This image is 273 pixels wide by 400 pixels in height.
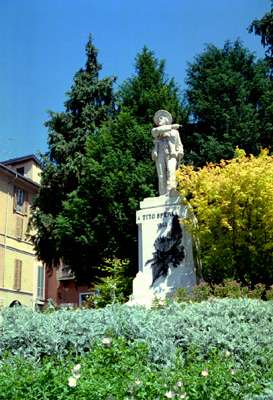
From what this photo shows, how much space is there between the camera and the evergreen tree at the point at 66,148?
78.2ft

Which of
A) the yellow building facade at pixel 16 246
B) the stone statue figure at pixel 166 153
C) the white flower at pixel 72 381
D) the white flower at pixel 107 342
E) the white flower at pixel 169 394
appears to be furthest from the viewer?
the yellow building facade at pixel 16 246

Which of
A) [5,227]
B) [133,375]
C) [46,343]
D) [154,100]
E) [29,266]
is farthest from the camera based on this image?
[29,266]

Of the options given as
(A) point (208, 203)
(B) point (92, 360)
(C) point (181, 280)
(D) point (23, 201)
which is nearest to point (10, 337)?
(B) point (92, 360)

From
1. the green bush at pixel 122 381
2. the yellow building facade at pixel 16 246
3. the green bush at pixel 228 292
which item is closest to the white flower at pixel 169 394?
the green bush at pixel 122 381

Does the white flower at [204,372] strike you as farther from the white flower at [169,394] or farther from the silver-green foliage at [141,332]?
the silver-green foliage at [141,332]

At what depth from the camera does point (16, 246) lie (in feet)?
109

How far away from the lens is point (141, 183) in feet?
64.9

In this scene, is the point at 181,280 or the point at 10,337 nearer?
the point at 10,337

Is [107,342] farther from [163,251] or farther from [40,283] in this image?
[40,283]

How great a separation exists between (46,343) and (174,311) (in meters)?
1.63

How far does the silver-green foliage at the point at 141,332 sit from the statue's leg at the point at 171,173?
6444 mm

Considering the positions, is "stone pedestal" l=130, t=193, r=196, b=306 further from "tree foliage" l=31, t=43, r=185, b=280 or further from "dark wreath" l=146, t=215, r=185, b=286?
"tree foliage" l=31, t=43, r=185, b=280

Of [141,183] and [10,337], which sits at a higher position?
[141,183]

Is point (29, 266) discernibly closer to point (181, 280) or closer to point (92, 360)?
point (181, 280)
